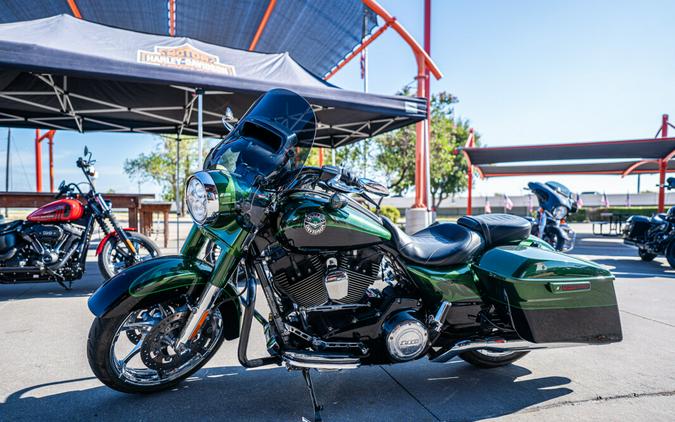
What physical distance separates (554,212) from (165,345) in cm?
717

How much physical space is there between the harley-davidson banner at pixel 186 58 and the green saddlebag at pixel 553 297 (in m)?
4.97

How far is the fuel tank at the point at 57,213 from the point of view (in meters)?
4.37

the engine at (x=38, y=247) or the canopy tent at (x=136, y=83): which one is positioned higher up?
the canopy tent at (x=136, y=83)

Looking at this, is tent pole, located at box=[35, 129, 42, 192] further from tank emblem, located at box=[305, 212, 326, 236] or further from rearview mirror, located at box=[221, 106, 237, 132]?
tank emblem, located at box=[305, 212, 326, 236]

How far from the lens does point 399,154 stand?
2216 cm

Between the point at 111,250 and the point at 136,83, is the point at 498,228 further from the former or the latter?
the point at 136,83

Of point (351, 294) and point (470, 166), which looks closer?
point (351, 294)

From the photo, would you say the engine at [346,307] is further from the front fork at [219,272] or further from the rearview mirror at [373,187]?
the rearview mirror at [373,187]

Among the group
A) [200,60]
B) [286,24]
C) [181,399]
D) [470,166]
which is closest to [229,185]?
[181,399]

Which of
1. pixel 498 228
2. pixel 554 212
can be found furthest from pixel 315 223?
pixel 554 212

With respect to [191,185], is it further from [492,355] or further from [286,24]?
[286,24]

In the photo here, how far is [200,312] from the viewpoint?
6.63 feet

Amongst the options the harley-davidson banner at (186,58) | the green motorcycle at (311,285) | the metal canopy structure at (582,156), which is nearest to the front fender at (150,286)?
the green motorcycle at (311,285)

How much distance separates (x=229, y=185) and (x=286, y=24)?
777 inches
